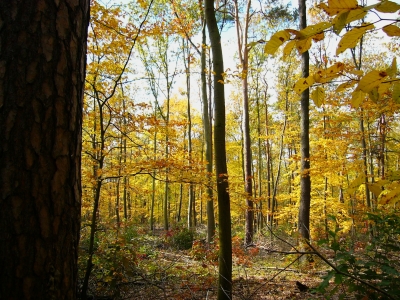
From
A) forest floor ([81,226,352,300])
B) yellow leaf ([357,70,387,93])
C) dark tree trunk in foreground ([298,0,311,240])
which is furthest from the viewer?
dark tree trunk in foreground ([298,0,311,240])

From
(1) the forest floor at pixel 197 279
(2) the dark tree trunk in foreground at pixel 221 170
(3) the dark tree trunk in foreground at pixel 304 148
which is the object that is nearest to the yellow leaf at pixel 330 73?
(1) the forest floor at pixel 197 279

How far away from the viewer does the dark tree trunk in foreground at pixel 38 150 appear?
3.10 ft

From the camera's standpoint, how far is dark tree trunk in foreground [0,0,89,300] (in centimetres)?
94

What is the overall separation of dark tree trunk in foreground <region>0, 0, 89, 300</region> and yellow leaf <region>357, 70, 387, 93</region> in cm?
111

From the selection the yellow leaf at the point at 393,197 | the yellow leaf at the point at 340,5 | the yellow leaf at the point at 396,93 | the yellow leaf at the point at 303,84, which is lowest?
the yellow leaf at the point at 393,197

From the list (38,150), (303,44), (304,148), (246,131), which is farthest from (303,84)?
(246,131)

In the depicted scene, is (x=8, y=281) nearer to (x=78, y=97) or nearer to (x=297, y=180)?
(x=78, y=97)

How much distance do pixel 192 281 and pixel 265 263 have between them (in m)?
2.94

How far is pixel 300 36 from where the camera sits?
691 millimetres

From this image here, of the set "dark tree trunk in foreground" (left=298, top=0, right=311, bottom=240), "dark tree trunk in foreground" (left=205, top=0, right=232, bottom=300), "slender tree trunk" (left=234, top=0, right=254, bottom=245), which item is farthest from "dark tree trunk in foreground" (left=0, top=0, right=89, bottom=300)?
"slender tree trunk" (left=234, top=0, right=254, bottom=245)

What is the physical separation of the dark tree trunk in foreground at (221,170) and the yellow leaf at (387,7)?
2970 millimetres

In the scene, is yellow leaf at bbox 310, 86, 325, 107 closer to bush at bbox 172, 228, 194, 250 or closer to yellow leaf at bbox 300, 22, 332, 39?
yellow leaf at bbox 300, 22, 332, 39

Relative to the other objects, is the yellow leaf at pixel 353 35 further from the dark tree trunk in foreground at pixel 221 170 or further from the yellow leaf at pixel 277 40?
the dark tree trunk in foreground at pixel 221 170

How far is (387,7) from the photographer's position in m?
0.63
